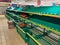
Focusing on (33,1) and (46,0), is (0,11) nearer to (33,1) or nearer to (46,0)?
(33,1)

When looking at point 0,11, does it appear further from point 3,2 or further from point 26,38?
point 26,38

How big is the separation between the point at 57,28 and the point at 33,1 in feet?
9.97

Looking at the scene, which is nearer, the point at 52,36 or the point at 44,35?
the point at 52,36

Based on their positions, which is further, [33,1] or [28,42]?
[33,1]

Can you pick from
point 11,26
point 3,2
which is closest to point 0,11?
point 3,2

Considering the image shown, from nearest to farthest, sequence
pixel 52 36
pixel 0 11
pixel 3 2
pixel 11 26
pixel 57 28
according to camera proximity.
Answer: pixel 57 28 < pixel 52 36 < pixel 11 26 < pixel 3 2 < pixel 0 11

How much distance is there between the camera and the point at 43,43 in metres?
3.59

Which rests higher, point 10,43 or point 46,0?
point 46,0

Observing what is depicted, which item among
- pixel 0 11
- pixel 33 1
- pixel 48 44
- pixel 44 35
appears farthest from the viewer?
pixel 0 11

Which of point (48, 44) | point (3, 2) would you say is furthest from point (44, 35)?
point (3, 2)

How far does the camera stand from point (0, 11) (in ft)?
59.9

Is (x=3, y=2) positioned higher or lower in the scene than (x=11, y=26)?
higher

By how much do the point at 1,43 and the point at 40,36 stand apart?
1.30 metres

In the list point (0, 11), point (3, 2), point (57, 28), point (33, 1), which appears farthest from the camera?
point (0, 11)
